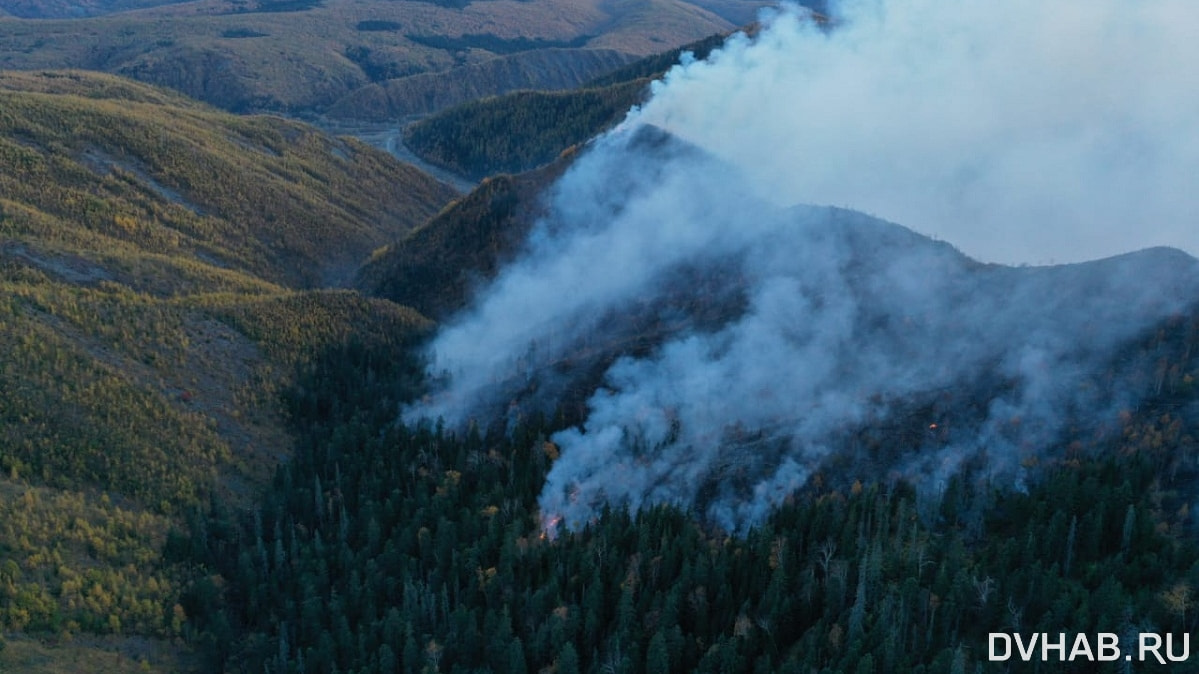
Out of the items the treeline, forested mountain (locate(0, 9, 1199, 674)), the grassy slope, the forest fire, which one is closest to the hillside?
the treeline

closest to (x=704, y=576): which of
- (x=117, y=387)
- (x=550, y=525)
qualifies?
(x=550, y=525)

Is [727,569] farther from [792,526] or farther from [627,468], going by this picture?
[627,468]

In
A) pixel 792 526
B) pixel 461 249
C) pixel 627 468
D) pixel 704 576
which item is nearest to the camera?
pixel 704 576

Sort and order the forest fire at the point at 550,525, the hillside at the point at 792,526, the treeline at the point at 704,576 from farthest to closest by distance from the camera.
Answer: the forest fire at the point at 550,525 → the hillside at the point at 792,526 → the treeline at the point at 704,576

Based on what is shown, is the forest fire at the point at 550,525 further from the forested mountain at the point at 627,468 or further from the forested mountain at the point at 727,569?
the forested mountain at the point at 727,569

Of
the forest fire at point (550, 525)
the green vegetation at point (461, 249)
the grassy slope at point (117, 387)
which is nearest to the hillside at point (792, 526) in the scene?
the forest fire at point (550, 525)

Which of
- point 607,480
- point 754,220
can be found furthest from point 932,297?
point 607,480

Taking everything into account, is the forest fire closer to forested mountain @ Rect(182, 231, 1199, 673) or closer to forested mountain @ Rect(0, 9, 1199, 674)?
forested mountain @ Rect(0, 9, 1199, 674)

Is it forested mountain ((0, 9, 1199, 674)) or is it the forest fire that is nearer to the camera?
forested mountain ((0, 9, 1199, 674))

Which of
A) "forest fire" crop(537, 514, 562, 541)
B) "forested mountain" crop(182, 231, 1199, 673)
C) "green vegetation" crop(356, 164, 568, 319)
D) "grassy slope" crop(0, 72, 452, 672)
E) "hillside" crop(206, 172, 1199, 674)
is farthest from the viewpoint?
"green vegetation" crop(356, 164, 568, 319)
